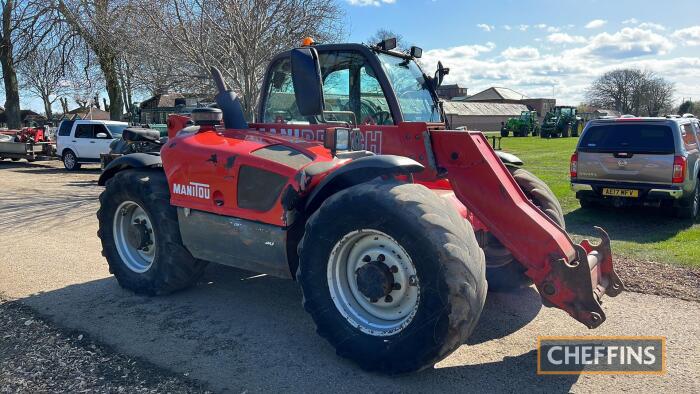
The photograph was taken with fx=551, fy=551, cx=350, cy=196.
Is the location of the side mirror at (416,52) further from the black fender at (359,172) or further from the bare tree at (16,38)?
the bare tree at (16,38)

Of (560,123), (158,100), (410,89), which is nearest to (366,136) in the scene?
(410,89)

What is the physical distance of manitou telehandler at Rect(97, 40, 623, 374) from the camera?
349 cm

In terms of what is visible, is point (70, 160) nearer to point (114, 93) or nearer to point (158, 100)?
point (158, 100)

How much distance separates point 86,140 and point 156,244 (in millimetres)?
16444

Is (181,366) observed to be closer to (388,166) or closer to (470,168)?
(388,166)

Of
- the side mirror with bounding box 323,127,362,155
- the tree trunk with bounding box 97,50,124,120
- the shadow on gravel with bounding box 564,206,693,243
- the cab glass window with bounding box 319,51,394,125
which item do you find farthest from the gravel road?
the tree trunk with bounding box 97,50,124,120

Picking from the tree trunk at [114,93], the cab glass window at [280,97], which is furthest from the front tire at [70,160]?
the cab glass window at [280,97]

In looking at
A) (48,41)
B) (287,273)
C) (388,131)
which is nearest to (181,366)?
(287,273)

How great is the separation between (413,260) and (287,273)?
1210 mm

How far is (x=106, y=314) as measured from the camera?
16.2 feet

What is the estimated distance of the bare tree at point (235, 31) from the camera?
11.8m

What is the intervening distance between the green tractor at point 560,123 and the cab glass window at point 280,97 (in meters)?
41.7

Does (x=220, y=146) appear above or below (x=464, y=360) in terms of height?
above

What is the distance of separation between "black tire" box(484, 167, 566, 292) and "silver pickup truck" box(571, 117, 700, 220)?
4999 millimetres
